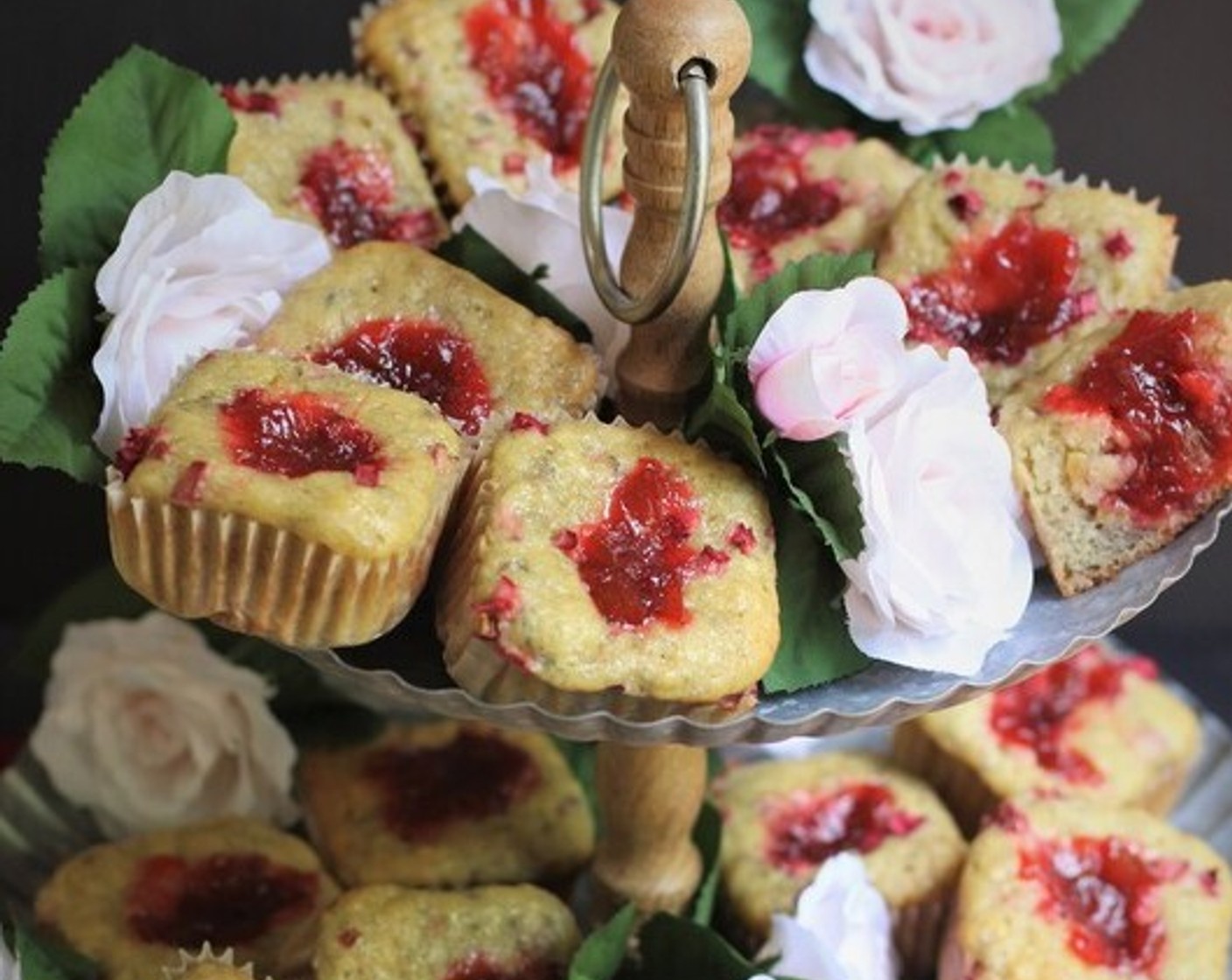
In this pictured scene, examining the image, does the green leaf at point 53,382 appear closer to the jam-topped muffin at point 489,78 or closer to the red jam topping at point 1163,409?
the jam-topped muffin at point 489,78

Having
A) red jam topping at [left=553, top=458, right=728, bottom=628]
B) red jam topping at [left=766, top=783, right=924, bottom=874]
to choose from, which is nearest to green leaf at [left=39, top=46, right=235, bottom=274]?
red jam topping at [left=553, top=458, right=728, bottom=628]

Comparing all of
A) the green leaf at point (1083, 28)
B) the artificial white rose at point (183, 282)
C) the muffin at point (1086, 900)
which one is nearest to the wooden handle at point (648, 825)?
the muffin at point (1086, 900)

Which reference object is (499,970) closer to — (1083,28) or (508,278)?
(508,278)

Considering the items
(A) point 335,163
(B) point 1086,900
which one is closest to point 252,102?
(A) point 335,163

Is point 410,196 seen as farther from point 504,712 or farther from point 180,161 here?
point 504,712

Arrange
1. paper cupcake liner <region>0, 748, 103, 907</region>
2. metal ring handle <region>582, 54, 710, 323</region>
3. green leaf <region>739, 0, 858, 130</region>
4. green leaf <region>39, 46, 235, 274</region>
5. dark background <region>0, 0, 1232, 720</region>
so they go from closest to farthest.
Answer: metal ring handle <region>582, 54, 710, 323</region> < green leaf <region>39, 46, 235, 274</region> < green leaf <region>739, 0, 858, 130</region> < paper cupcake liner <region>0, 748, 103, 907</region> < dark background <region>0, 0, 1232, 720</region>

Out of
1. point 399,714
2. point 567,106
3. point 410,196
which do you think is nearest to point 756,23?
point 567,106

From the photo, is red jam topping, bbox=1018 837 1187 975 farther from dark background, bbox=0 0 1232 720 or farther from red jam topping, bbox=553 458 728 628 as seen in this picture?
dark background, bbox=0 0 1232 720

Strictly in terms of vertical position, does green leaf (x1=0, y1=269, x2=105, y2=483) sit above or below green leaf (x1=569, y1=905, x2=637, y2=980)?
above
